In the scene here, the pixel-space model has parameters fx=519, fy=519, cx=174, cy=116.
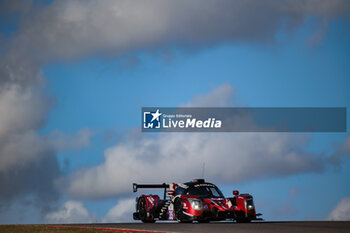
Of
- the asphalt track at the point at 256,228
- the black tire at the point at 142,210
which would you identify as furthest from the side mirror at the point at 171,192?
the asphalt track at the point at 256,228

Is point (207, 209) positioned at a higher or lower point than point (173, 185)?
lower

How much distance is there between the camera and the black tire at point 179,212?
23750 mm

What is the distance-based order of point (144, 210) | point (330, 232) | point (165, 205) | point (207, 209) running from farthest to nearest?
point (144, 210)
point (165, 205)
point (207, 209)
point (330, 232)

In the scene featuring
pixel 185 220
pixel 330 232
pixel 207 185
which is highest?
pixel 207 185

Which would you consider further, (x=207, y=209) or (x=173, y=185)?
(x=173, y=185)

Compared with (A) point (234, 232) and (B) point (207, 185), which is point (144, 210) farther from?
(A) point (234, 232)

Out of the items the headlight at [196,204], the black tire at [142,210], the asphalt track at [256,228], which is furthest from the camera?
the black tire at [142,210]

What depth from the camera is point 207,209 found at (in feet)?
76.8

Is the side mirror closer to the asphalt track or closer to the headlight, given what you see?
the headlight

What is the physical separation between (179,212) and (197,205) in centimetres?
129

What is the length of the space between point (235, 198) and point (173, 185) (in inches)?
146

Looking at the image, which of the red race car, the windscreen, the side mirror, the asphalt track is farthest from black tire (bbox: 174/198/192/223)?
the asphalt track

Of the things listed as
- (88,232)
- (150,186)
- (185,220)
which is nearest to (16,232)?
(88,232)

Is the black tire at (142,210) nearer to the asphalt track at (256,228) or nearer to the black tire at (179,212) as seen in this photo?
the black tire at (179,212)
